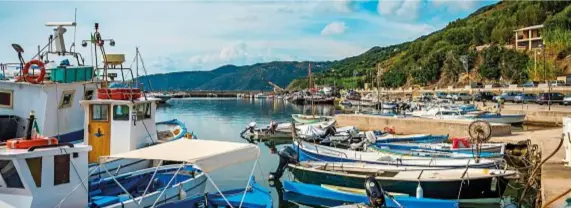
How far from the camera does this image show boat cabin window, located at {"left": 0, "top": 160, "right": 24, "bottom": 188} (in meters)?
9.88

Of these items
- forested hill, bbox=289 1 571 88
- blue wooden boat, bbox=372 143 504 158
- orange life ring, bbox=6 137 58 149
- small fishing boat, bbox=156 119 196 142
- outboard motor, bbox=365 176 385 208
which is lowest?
blue wooden boat, bbox=372 143 504 158

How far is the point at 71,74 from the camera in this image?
18.5 metres

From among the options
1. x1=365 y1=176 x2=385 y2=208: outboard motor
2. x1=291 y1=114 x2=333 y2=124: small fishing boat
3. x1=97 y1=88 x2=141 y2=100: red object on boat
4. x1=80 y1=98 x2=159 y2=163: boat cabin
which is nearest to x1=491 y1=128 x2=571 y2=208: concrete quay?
x1=365 y1=176 x2=385 y2=208: outboard motor

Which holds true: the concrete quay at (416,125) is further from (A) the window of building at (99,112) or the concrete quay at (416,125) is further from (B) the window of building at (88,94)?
(A) the window of building at (99,112)

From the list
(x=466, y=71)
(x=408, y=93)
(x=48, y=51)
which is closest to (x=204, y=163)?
(x=48, y=51)

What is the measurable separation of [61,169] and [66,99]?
29.8ft

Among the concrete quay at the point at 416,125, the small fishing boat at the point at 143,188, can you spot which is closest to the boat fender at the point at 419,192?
the small fishing boat at the point at 143,188

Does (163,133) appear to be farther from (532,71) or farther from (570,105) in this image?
(532,71)

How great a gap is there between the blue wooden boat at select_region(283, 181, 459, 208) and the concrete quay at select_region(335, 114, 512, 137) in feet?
52.9

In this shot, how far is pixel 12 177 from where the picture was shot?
1000cm

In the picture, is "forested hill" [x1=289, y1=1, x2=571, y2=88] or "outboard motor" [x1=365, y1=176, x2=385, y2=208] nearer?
"outboard motor" [x1=365, y1=176, x2=385, y2=208]

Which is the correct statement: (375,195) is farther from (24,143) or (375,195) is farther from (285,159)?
(285,159)

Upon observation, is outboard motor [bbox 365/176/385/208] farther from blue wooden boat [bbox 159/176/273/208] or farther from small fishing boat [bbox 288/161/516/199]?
small fishing boat [bbox 288/161/516/199]

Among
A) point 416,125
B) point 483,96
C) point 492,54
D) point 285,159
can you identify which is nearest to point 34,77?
point 285,159
